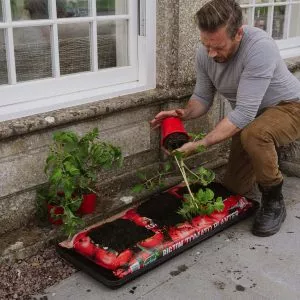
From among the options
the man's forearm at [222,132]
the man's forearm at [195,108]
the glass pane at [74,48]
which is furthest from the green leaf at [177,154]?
the glass pane at [74,48]

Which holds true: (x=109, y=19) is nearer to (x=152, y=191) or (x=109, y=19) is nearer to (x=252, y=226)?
(x=152, y=191)

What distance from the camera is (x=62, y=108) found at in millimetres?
3420

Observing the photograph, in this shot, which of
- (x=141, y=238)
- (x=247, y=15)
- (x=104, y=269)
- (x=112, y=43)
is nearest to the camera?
(x=104, y=269)

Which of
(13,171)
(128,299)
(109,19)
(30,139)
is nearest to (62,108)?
(30,139)

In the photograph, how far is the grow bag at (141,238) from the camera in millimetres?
2859

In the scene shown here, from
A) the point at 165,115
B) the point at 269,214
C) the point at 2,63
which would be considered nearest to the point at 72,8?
the point at 2,63

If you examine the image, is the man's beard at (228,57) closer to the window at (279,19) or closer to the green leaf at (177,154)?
the green leaf at (177,154)

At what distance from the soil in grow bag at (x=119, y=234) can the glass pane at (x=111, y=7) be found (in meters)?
1.53

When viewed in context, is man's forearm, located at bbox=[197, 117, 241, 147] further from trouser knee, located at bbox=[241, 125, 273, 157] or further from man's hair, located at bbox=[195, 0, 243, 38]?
man's hair, located at bbox=[195, 0, 243, 38]

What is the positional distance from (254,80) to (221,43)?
32cm

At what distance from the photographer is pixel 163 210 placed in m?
3.36

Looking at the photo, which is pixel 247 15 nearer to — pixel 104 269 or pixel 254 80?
pixel 254 80

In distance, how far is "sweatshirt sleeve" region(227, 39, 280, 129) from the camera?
320 centimetres

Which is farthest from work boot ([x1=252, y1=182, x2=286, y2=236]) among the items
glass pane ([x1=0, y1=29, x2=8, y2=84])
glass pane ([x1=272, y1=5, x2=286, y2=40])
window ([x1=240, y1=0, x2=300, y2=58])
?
glass pane ([x1=272, y1=5, x2=286, y2=40])
